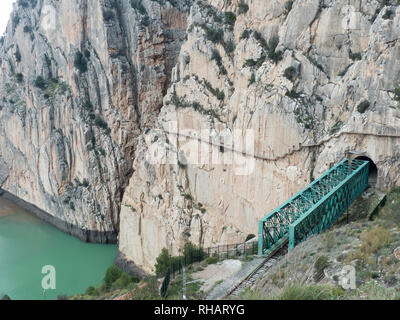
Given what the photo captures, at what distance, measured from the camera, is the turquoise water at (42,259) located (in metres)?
26.5

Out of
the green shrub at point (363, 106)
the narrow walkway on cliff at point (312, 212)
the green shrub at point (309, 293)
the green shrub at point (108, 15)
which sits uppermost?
the green shrub at point (108, 15)

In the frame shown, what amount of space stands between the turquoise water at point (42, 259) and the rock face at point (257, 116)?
385 centimetres

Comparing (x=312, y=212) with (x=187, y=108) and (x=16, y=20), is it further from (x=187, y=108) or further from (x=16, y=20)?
(x=16, y=20)

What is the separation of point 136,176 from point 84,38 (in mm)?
15735

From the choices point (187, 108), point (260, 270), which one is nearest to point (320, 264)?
point (260, 270)

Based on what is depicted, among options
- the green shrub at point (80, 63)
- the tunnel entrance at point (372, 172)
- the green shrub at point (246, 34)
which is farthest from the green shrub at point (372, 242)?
the green shrub at point (80, 63)

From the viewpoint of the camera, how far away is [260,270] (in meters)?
11.0

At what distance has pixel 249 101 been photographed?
2089 cm

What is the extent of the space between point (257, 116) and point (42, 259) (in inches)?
834

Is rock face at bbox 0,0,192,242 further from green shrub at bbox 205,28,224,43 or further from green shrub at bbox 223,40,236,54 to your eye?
green shrub at bbox 223,40,236,54

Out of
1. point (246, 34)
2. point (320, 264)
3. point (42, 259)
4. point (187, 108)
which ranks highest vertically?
point (246, 34)

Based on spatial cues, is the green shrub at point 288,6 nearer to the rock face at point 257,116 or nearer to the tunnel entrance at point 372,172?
the rock face at point 257,116
